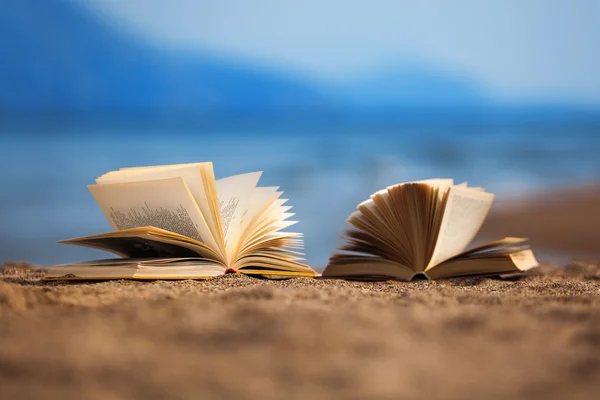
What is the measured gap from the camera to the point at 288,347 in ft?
3.18

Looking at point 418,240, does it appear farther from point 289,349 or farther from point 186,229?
point 289,349

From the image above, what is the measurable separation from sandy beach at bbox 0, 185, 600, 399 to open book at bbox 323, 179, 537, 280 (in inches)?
29.6

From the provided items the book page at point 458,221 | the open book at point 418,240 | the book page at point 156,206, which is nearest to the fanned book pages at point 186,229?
the book page at point 156,206

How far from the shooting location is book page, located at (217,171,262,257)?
232 cm

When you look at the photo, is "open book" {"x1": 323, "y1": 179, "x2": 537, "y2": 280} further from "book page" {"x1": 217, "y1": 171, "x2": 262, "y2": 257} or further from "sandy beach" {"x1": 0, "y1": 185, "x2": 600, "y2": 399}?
"sandy beach" {"x1": 0, "y1": 185, "x2": 600, "y2": 399}

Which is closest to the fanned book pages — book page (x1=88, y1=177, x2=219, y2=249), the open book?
book page (x1=88, y1=177, x2=219, y2=249)

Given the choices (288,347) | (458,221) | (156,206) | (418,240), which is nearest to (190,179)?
(156,206)

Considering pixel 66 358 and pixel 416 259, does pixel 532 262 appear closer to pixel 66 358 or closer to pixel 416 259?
pixel 416 259

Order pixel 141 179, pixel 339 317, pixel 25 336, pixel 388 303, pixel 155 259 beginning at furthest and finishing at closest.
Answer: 1. pixel 141 179
2. pixel 155 259
3. pixel 388 303
4. pixel 339 317
5. pixel 25 336

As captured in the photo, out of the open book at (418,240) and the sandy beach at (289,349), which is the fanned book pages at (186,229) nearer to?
the open book at (418,240)

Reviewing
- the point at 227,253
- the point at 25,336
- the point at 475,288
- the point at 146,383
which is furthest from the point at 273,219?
the point at 146,383

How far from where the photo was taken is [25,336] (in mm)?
1063

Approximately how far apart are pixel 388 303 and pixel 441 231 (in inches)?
33.9

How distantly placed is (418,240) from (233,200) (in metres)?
0.66
